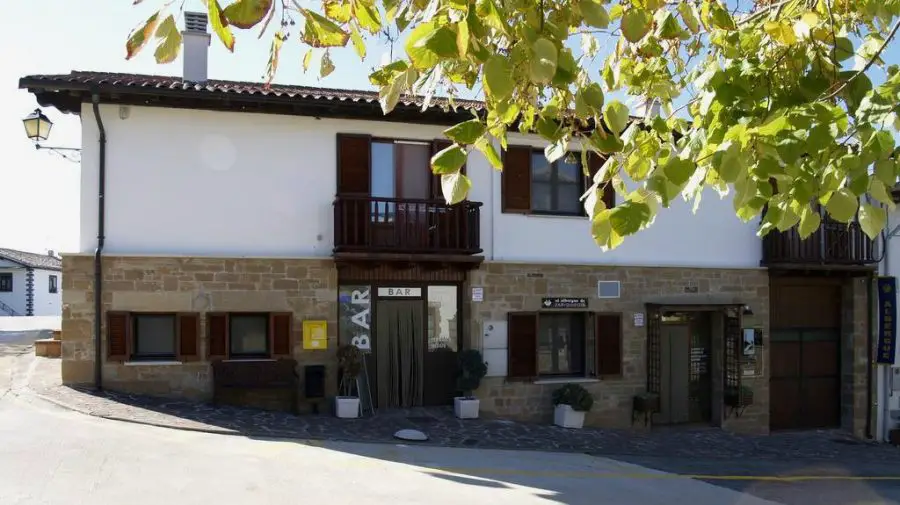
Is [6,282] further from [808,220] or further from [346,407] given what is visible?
[808,220]

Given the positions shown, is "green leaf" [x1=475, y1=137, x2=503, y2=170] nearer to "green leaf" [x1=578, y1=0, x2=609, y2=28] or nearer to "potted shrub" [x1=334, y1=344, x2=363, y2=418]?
"green leaf" [x1=578, y1=0, x2=609, y2=28]

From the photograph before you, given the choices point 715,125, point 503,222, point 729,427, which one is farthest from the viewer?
point 729,427

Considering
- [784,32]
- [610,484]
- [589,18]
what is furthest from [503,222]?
[589,18]

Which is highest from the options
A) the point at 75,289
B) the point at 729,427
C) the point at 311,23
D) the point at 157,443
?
the point at 311,23

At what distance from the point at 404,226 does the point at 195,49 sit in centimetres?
466

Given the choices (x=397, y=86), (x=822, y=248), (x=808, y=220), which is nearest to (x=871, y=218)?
(x=808, y=220)

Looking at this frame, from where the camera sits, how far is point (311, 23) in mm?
3137

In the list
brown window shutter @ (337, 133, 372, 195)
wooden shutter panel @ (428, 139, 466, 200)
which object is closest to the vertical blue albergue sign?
wooden shutter panel @ (428, 139, 466, 200)

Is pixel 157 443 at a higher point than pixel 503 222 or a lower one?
lower

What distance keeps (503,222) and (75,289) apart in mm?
6830

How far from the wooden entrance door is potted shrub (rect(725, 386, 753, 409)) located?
4.16 ft

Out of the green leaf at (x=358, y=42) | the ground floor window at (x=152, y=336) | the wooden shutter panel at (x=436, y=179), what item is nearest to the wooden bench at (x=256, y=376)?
the ground floor window at (x=152, y=336)

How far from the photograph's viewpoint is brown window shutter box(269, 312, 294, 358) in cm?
1162

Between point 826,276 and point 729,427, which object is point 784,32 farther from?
point 826,276
